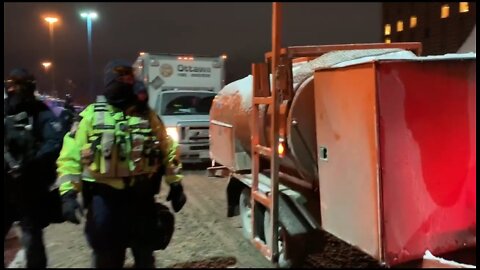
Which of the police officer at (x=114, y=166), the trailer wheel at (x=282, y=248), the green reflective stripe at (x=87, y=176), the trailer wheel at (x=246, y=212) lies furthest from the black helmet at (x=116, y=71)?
the trailer wheel at (x=246, y=212)

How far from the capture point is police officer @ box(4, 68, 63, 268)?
3682 mm

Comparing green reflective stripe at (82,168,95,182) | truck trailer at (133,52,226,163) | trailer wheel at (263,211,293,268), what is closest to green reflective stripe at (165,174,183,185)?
green reflective stripe at (82,168,95,182)

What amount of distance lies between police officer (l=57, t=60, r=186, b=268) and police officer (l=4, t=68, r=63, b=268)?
0.77m

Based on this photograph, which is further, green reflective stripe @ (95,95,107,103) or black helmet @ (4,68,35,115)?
black helmet @ (4,68,35,115)

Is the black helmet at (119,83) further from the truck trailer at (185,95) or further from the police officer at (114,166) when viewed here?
the truck trailer at (185,95)

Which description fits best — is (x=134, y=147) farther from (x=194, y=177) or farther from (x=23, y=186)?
(x=194, y=177)

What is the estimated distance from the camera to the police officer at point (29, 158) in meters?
3.68

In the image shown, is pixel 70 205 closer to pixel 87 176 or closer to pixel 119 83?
pixel 87 176

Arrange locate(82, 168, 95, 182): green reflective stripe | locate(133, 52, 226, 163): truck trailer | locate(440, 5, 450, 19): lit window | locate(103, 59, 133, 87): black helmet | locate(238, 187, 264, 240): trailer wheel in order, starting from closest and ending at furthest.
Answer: locate(103, 59, 133, 87): black helmet
locate(82, 168, 95, 182): green reflective stripe
locate(238, 187, 264, 240): trailer wheel
locate(133, 52, 226, 163): truck trailer
locate(440, 5, 450, 19): lit window

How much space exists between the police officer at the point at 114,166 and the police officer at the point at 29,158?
30.4 inches

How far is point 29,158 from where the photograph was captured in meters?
3.82

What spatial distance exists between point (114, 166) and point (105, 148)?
0.42 feet

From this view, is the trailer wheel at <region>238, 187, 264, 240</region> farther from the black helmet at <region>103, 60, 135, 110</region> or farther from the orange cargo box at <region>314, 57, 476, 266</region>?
the black helmet at <region>103, 60, 135, 110</region>

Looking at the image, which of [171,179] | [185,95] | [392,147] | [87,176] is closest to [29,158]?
[87,176]
